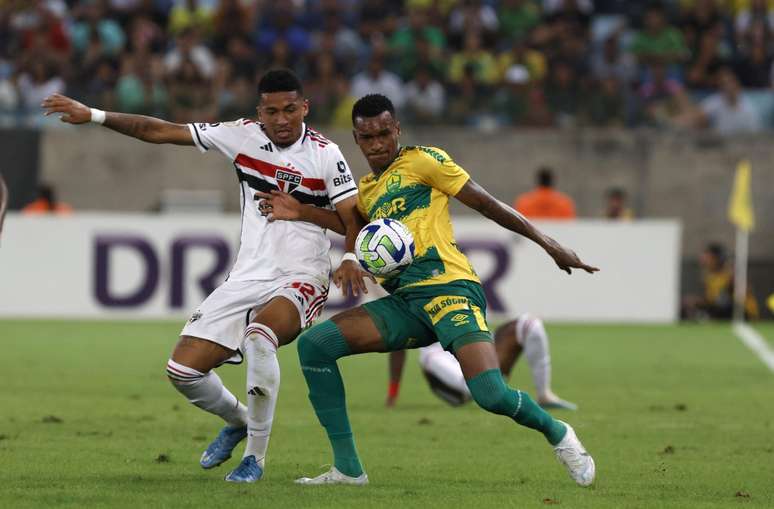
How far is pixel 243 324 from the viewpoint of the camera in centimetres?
804

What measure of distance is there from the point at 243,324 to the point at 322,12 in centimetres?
1629

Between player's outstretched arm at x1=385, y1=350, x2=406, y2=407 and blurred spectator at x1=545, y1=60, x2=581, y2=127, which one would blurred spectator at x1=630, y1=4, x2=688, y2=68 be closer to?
blurred spectator at x1=545, y1=60, x2=581, y2=127

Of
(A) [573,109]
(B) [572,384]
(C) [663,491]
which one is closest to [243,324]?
(C) [663,491]

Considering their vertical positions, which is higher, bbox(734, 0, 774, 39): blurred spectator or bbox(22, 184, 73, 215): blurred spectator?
bbox(734, 0, 774, 39): blurred spectator

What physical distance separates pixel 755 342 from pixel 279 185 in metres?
12.0

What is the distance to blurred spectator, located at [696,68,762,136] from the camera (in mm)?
23484

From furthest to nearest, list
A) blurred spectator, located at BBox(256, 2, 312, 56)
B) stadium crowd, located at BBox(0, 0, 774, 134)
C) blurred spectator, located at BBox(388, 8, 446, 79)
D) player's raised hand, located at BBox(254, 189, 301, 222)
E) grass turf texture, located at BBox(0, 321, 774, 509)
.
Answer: blurred spectator, located at BBox(256, 2, 312, 56)
blurred spectator, located at BBox(388, 8, 446, 79)
stadium crowd, located at BBox(0, 0, 774, 134)
player's raised hand, located at BBox(254, 189, 301, 222)
grass turf texture, located at BBox(0, 321, 774, 509)

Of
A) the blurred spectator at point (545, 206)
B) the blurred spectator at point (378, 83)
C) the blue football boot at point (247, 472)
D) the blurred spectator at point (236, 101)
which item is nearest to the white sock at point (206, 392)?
the blue football boot at point (247, 472)

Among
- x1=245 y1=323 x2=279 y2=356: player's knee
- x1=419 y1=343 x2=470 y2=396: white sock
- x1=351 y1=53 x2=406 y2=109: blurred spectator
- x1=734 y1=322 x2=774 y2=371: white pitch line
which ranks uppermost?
x1=351 y1=53 x2=406 y2=109: blurred spectator

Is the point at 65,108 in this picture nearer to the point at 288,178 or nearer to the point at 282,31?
the point at 288,178

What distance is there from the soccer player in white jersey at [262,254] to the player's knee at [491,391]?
1.10 metres

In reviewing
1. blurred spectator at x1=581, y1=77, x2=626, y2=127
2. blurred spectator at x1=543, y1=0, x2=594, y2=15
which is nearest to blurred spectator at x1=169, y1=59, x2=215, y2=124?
blurred spectator at x1=581, y1=77, x2=626, y2=127

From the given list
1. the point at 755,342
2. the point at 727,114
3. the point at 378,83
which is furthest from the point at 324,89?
the point at 755,342

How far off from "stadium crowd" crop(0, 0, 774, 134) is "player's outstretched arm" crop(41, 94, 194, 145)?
43.6 feet
